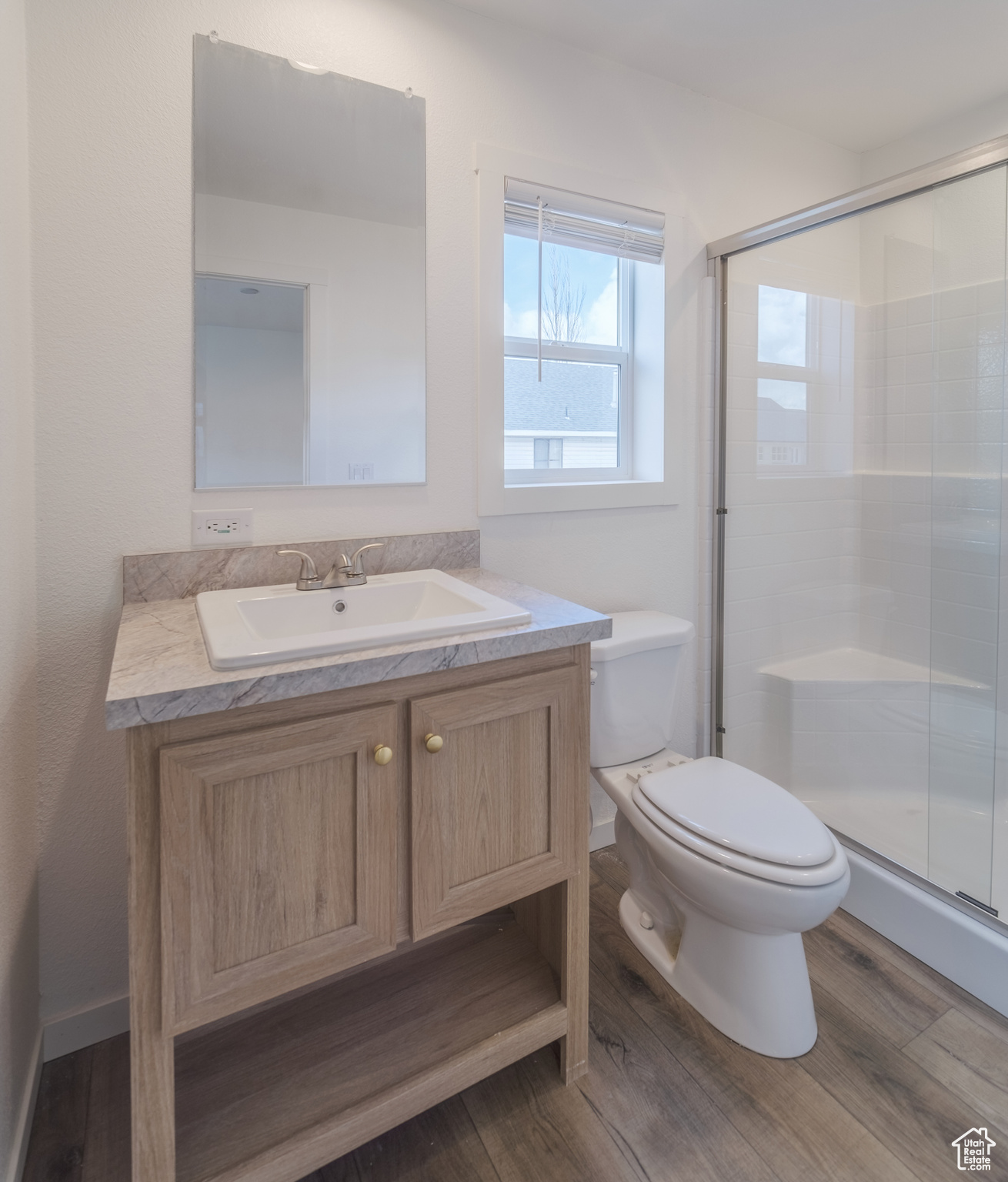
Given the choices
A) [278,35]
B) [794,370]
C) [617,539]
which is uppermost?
[278,35]

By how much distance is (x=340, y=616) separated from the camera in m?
1.43

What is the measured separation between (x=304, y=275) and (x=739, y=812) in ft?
5.01

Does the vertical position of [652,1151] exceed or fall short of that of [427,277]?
it falls short

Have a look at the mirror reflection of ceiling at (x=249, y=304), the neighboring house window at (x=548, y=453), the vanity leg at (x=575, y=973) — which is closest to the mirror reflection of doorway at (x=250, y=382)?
the mirror reflection of ceiling at (x=249, y=304)

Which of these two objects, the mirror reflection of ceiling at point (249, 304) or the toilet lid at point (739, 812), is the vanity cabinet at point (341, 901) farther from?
the mirror reflection of ceiling at point (249, 304)

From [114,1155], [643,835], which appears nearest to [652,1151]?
[643,835]

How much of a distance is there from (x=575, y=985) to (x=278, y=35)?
209 centimetres

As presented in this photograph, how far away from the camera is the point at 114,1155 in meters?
1.18

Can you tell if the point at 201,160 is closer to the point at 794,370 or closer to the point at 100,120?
the point at 100,120

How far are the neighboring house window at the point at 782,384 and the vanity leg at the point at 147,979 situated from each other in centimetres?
194

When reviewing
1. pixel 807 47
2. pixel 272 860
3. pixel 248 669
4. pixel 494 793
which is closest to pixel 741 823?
pixel 494 793

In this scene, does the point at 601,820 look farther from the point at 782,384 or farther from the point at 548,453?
the point at 782,384

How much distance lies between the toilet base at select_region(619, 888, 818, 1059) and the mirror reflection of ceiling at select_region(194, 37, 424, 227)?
1795mm

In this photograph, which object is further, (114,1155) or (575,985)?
(575,985)
